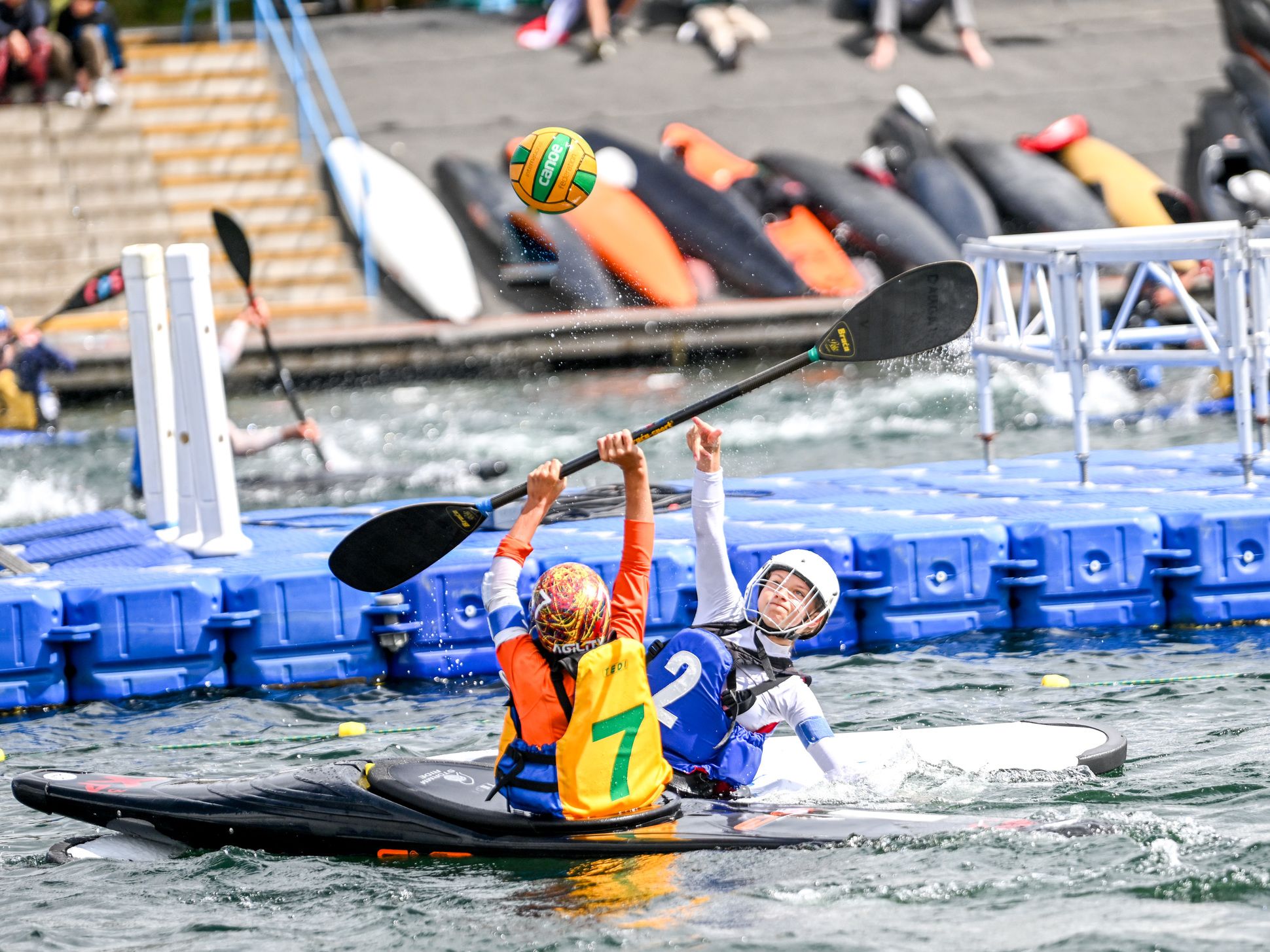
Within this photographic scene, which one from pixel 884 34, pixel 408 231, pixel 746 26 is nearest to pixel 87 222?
pixel 408 231

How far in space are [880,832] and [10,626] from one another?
4.09 meters

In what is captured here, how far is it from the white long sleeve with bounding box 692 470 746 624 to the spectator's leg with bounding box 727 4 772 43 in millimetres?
16174

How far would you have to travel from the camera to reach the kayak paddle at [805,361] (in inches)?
219

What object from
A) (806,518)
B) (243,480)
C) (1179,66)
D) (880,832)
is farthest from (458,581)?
(1179,66)

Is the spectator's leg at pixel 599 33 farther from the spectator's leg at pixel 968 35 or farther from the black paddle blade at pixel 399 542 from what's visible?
the black paddle blade at pixel 399 542

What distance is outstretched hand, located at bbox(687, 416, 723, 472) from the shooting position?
5227 millimetres

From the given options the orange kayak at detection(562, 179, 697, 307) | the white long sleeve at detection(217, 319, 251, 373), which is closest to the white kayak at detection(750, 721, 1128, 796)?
the white long sleeve at detection(217, 319, 251, 373)

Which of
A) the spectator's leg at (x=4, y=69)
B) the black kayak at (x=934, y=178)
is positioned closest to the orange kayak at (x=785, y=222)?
the black kayak at (x=934, y=178)

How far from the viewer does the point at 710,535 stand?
17.7ft

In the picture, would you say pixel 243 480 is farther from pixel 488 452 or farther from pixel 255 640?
pixel 255 640

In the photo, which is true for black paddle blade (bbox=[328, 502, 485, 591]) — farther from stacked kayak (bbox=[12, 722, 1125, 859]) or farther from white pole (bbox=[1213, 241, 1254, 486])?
white pole (bbox=[1213, 241, 1254, 486])

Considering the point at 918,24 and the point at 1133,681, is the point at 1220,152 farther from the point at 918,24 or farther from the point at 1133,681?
the point at 1133,681

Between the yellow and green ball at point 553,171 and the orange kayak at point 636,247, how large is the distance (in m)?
9.44

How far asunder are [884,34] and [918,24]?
0.79m
